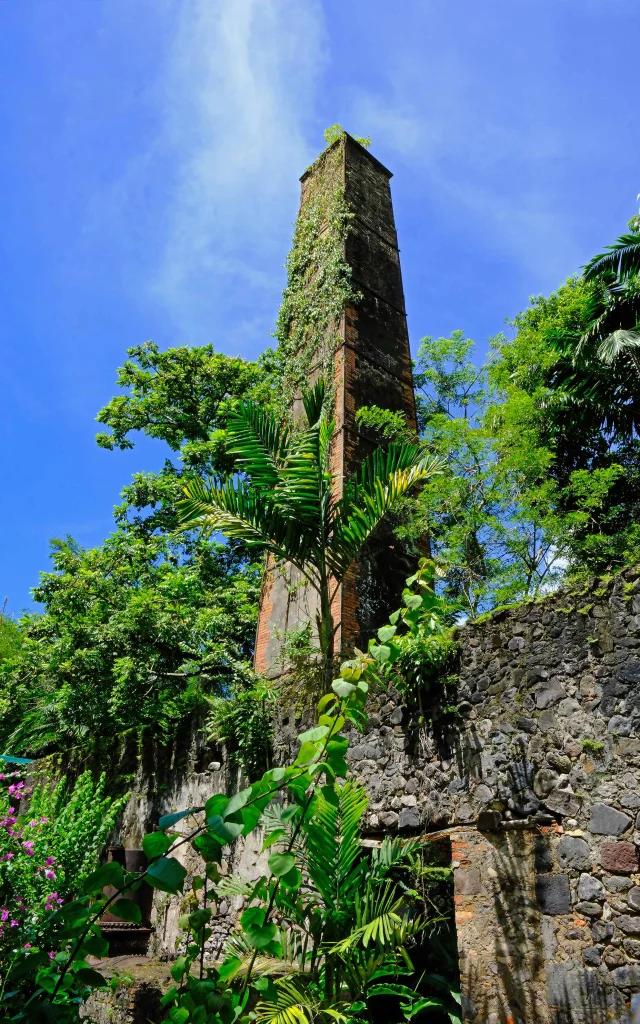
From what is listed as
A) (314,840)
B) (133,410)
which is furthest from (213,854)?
(133,410)

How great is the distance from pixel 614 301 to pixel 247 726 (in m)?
11.9

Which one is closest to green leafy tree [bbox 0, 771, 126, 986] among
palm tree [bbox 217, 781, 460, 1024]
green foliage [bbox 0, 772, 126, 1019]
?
green foliage [bbox 0, 772, 126, 1019]

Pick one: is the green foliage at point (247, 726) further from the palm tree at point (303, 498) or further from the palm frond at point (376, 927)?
the palm frond at point (376, 927)

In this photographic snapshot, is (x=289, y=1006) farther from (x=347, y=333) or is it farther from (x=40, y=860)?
(x=347, y=333)

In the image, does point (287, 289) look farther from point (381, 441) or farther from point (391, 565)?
point (391, 565)

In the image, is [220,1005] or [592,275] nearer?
[220,1005]

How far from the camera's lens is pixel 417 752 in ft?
17.1

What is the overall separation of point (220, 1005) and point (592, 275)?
49.8 ft

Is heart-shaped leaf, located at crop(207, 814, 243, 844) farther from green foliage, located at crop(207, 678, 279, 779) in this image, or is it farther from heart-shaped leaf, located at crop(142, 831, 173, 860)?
green foliage, located at crop(207, 678, 279, 779)

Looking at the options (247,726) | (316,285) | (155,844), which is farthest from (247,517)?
(316,285)

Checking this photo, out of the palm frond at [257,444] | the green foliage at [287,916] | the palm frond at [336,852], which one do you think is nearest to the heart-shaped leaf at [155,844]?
the green foliage at [287,916]

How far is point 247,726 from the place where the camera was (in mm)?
6867

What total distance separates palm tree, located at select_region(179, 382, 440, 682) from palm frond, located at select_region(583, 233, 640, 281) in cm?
1009

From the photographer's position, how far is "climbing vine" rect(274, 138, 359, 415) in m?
10.8
